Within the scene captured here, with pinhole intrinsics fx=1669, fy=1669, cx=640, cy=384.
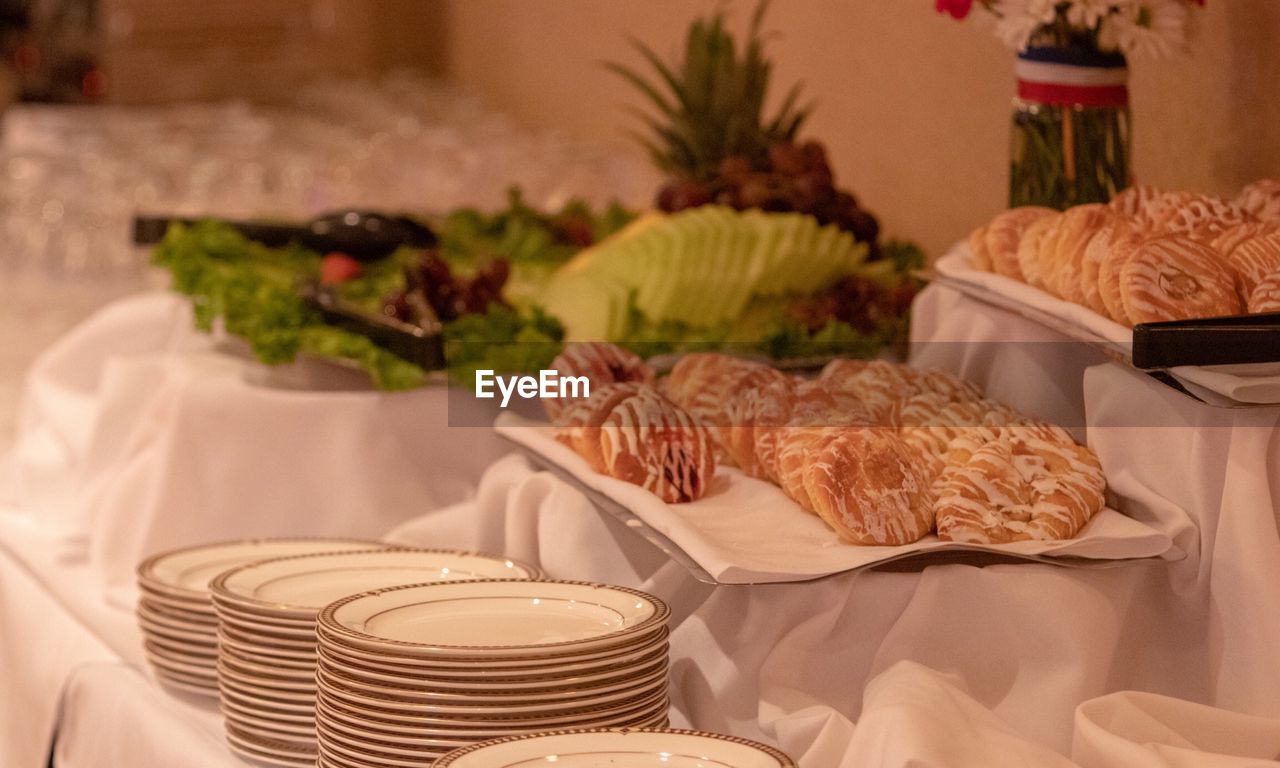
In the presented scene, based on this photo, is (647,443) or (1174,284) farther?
(647,443)

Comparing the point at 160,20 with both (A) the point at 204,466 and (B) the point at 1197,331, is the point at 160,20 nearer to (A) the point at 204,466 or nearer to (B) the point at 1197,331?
(A) the point at 204,466

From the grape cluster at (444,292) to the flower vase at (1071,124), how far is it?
0.82 metres

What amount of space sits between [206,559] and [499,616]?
21.3 inches

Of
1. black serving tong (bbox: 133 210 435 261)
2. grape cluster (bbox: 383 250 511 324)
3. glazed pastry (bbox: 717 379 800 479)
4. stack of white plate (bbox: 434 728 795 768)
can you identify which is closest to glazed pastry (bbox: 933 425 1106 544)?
glazed pastry (bbox: 717 379 800 479)

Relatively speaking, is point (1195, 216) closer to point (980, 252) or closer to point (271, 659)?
point (980, 252)

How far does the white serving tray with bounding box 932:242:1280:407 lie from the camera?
1.36 meters

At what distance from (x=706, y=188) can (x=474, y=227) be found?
1.98ft

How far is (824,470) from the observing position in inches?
59.5

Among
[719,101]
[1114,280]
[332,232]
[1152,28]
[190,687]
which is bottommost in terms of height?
[190,687]

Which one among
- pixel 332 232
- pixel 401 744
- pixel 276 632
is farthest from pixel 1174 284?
pixel 332 232

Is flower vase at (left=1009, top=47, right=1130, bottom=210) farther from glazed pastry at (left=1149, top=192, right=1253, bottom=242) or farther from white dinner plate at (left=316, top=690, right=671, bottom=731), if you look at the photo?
white dinner plate at (left=316, top=690, right=671, bottom=731)

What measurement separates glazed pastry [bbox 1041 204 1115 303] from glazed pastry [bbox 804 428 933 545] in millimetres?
245

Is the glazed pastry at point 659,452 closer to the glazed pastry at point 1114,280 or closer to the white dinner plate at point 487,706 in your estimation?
the white dinner plate at point 487,706

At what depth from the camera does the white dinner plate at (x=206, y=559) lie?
1.82 metres
